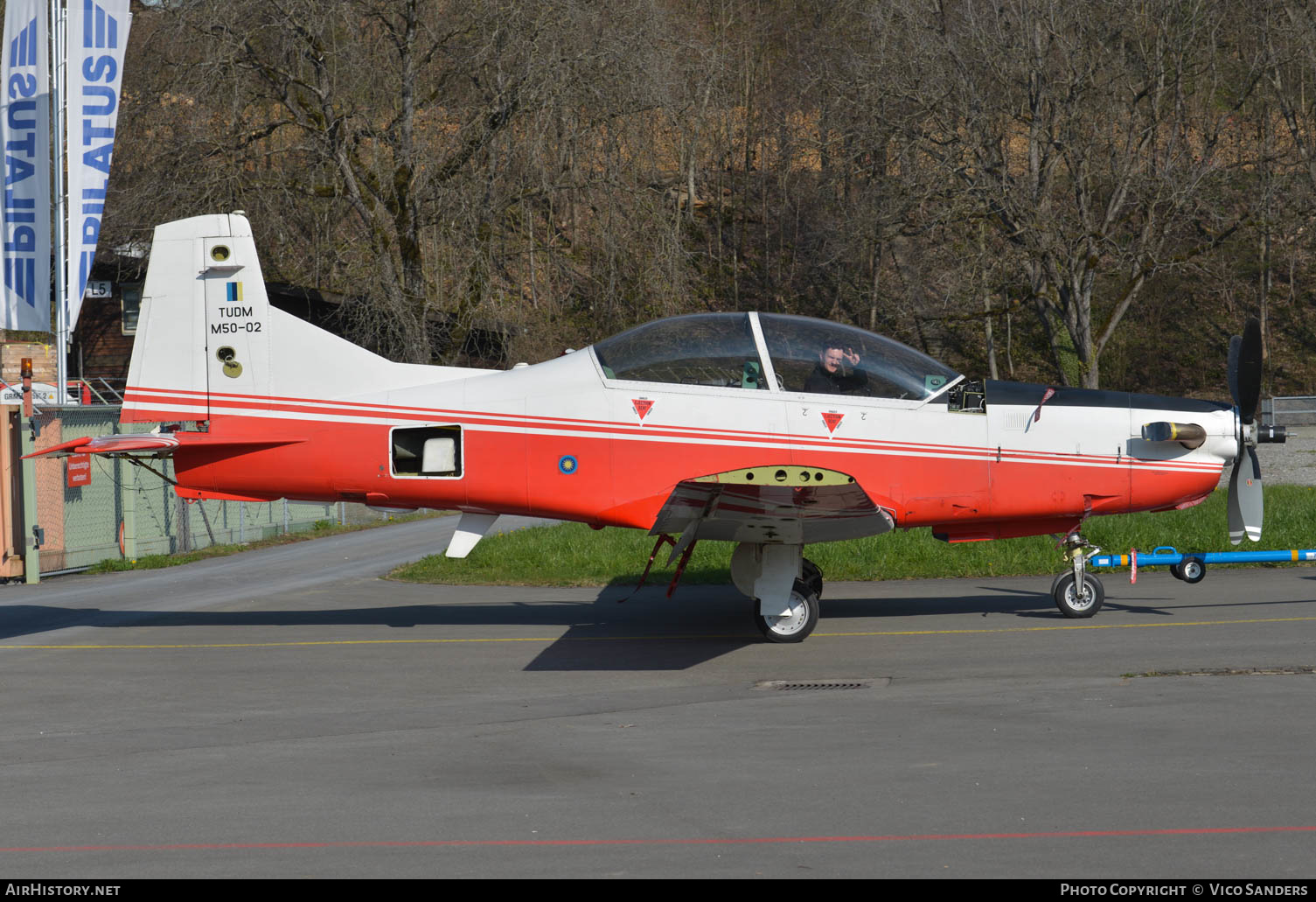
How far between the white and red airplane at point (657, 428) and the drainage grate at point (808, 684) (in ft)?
4.22

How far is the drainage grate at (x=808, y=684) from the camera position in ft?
26.4

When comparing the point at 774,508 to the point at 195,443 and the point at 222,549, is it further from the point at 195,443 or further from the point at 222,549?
the point at 222,549

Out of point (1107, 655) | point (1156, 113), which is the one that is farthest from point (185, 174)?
point (1156, 113)

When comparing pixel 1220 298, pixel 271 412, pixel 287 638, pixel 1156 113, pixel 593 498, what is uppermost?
pixel 1156 113

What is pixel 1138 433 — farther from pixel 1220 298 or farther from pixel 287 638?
pixel 1220 298

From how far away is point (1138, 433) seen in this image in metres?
9.73

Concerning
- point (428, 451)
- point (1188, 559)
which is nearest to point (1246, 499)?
point (1188, 559)

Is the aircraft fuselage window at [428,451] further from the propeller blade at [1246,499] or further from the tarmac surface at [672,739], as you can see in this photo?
the propeller blade at [1246,499]

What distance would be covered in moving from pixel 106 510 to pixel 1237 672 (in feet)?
47.9

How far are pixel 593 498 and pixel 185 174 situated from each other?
14764 mm

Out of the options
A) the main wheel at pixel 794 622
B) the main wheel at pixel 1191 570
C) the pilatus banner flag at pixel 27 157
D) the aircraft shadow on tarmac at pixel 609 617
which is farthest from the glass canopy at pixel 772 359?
the pilatus banner flag at pixel 27 157

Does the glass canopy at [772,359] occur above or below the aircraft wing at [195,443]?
above

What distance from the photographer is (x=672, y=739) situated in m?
6.77

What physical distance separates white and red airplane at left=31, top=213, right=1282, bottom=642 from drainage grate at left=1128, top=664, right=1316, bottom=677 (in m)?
2.01
